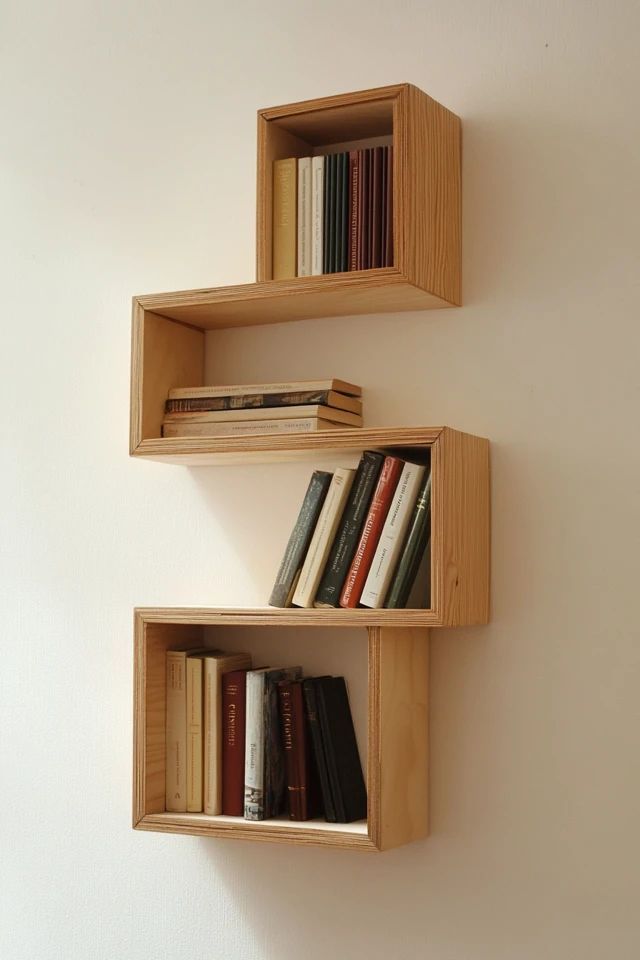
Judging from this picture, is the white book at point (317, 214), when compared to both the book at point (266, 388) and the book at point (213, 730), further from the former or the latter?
the book at point (213, 730)

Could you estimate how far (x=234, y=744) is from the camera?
1.91 metres

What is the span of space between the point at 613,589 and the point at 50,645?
1054 millimetres

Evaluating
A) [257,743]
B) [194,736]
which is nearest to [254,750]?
[257,743]

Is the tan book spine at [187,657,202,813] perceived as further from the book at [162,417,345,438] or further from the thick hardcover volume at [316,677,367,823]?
the book at [162,417,345,438]

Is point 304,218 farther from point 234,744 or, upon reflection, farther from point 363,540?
point 234,744

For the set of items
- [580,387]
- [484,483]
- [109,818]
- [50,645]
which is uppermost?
[580,387]

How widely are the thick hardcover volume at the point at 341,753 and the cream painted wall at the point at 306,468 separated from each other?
0.42ft

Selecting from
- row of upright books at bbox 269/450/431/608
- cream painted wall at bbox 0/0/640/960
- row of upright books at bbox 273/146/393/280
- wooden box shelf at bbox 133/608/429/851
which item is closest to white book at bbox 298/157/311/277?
row of upright books at bbox 273/146/393/280

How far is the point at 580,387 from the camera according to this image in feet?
6.02

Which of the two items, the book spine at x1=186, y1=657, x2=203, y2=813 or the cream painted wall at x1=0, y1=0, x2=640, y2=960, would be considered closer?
the cream painted wall at x1=0, y1=0, x2=640, y2=960

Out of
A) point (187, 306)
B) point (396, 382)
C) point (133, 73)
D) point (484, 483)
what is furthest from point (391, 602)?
point (133, 73)

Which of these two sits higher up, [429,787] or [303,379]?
[303,379]

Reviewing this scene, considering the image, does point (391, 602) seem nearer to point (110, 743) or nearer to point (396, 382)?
point (396, 382)

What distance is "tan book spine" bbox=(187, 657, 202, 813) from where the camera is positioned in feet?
6.33
